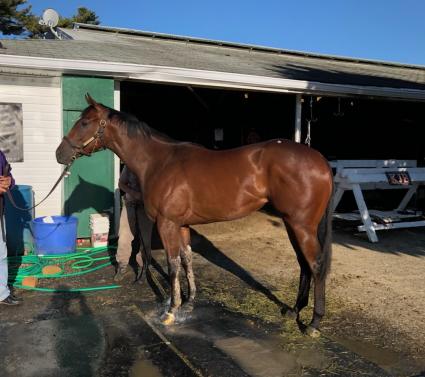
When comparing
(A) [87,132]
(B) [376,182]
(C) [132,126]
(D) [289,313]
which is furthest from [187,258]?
(B) [376,182]

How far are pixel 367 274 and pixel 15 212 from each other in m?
4.60

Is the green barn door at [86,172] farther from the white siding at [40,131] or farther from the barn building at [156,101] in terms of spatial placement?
the white siding at [40,131]

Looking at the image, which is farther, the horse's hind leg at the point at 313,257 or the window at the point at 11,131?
the window at the point at 11,131

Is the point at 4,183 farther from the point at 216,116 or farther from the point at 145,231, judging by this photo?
the point at 216,116

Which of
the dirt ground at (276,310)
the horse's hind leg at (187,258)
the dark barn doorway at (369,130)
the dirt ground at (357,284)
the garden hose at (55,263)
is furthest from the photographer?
the dark barn doorway at (369,130)

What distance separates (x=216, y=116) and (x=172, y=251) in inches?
362

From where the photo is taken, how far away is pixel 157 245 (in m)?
6.84

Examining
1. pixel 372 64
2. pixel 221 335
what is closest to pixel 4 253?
pixel 221 335

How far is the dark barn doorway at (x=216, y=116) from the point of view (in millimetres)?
12344

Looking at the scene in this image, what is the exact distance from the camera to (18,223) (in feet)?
19.5

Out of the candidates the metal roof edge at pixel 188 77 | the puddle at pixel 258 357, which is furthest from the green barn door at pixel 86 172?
the puddle at pixel 258 357

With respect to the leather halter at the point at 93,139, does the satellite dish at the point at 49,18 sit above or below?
above

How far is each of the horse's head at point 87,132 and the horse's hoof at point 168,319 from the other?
66.6 inches

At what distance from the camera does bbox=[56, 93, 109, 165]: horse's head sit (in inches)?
162
